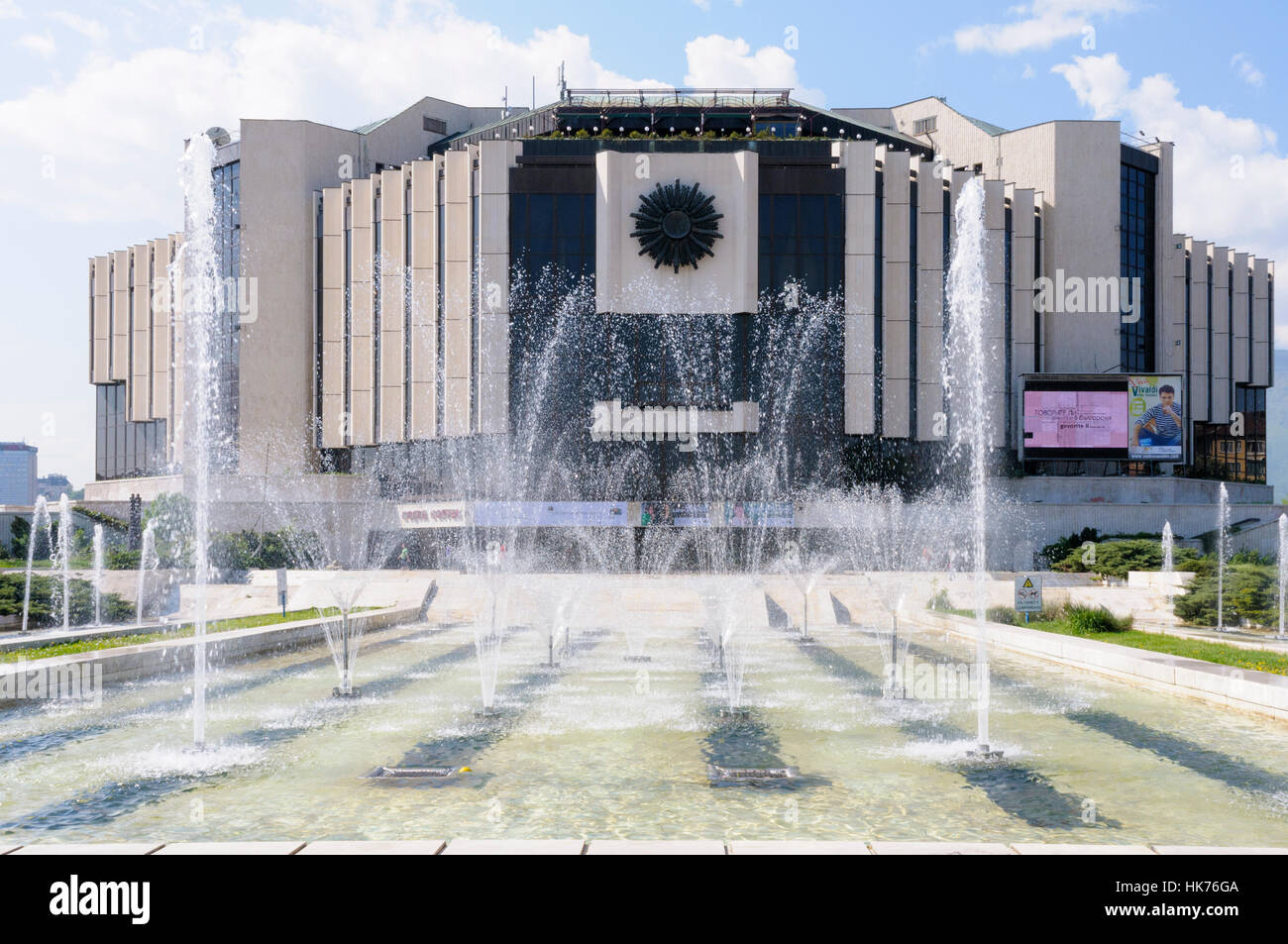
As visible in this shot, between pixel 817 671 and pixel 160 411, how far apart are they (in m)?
57.9

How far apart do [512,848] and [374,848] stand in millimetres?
820

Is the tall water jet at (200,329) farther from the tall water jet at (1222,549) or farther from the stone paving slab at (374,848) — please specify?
the tall water jet at (1222,549)

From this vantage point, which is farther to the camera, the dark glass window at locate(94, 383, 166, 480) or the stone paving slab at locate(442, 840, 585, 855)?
the dark glass window at locate(94, 383, 166, 480)

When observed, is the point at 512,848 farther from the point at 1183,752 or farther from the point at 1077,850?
the point at 1183,752

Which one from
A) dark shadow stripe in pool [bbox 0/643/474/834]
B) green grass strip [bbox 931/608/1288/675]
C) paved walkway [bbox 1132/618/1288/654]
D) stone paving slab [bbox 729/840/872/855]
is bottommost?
paved walkway [bbox 1132/618/1288/654]

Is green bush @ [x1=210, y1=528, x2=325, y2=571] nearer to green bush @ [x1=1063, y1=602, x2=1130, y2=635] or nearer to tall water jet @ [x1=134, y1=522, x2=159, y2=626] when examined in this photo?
tall water jet @ [x1=134, y1=522, x2=159, y2=626]

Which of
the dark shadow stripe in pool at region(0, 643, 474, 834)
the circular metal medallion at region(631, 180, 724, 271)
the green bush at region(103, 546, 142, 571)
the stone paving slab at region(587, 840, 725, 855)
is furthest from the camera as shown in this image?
the circular metal medallion at region(631, 180, 724, 271)

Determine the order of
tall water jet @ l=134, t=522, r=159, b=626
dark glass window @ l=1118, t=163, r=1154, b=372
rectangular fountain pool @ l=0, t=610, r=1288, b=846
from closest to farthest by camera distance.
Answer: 1. rectangular fountain pool @ l=0, t=610, r=1288, b=846
2. tall water jet @ l=134, t=522, r=159, b=626
3. dark glass window @ l=1118, t=163, r=1154, b=372

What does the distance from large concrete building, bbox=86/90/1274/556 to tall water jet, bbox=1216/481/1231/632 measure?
520 cm

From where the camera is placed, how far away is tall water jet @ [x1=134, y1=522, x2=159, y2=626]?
29555 mm

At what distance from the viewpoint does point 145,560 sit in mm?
38281

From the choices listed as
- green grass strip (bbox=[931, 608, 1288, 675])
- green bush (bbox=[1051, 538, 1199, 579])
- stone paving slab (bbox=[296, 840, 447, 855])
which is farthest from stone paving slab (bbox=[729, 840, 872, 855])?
green bush (bbox=[1051, 538, 1199, 579])

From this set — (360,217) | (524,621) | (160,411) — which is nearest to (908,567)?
(524,621)
